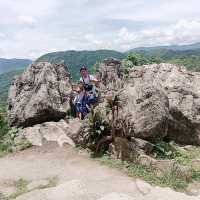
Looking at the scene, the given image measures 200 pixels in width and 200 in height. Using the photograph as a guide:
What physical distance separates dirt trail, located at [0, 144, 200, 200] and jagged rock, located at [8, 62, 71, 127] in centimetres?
335

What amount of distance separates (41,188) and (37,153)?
4.91 m

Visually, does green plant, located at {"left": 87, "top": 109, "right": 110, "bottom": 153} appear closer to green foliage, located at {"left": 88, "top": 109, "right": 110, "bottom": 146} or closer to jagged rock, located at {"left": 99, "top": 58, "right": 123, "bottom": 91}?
green foliage, located at {"left": 88, "top": 109, "right": 110, "bottom": 146}

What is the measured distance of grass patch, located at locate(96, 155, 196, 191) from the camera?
1309cm

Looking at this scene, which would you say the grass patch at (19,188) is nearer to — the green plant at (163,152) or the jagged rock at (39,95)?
the green plant at (163,152)

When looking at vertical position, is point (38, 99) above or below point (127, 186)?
above

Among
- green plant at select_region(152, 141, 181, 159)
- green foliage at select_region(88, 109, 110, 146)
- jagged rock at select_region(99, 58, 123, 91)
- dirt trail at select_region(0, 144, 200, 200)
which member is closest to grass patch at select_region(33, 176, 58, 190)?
dirt trail at select_region(0, 144, 200, 200)

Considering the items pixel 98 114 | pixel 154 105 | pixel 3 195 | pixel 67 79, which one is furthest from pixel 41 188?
pixel 67 79

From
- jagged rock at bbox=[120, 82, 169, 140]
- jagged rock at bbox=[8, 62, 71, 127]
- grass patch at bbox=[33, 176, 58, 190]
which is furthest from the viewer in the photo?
jagged rock at bbox=[8, 62, 71, 127]

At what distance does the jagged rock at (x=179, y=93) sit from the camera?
1964 cm

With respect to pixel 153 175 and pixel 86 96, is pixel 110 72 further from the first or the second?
pixel 153 175

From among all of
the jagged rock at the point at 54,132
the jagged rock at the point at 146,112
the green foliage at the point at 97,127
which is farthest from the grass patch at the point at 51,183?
the jagged rock at the point at 54,132

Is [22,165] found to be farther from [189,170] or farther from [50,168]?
[189,170]

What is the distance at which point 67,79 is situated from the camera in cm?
2359

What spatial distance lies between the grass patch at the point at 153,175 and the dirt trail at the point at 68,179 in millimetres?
348
